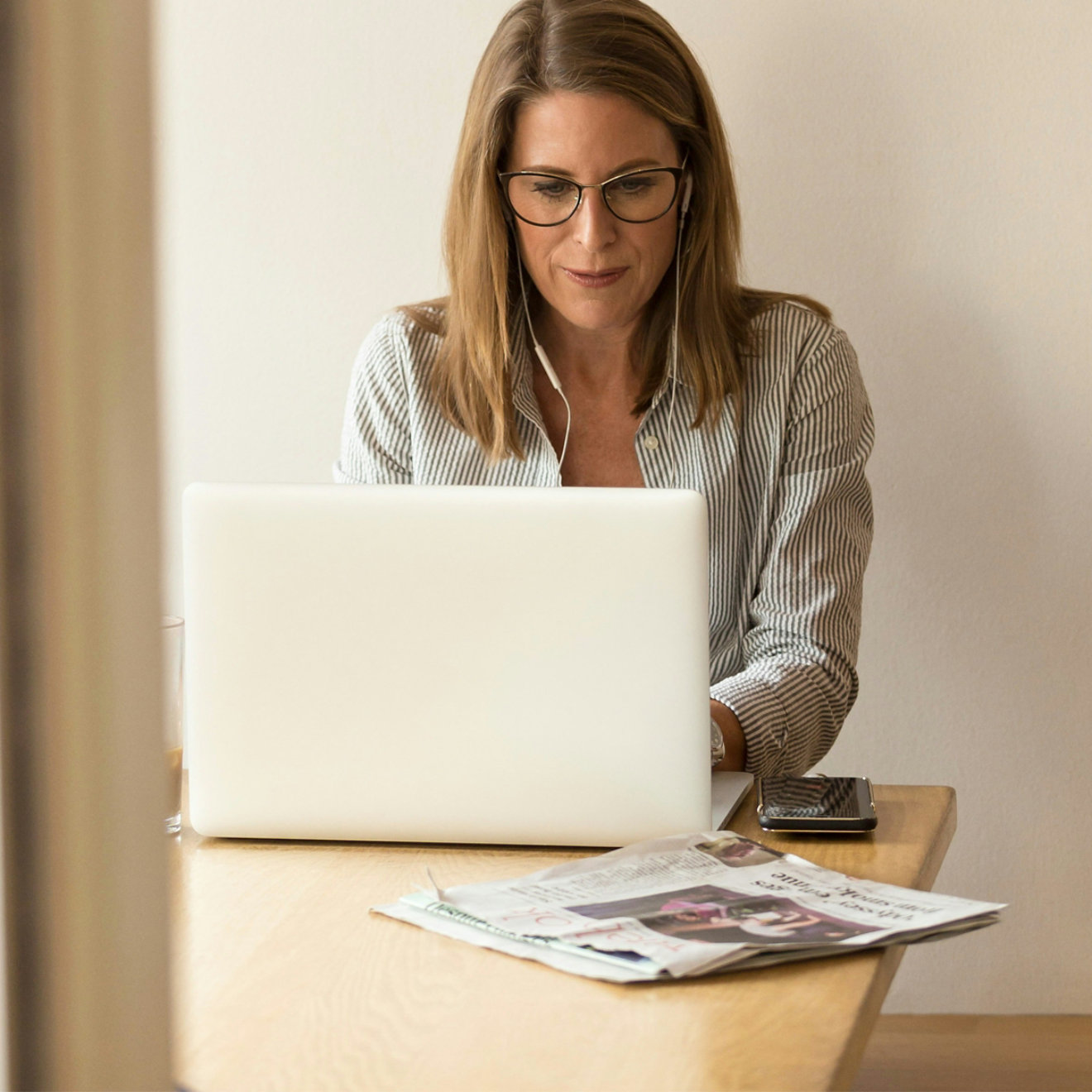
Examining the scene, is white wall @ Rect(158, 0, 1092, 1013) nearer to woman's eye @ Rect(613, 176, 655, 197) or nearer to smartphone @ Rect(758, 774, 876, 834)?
woman's eye @ Rect(613, 176, 655, 197)

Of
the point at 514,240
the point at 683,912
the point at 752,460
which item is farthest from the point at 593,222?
the point at 683,912

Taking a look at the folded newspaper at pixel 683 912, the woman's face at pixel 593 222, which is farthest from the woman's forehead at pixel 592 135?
the folded newspaper at pixel 683 912

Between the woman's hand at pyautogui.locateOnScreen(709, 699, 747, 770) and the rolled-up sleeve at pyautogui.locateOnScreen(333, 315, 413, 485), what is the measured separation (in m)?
0.60

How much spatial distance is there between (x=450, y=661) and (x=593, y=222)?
734 millimetres

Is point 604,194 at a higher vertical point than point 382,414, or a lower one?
higher

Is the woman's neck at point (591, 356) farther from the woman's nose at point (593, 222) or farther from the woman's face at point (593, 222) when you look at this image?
the woman's nose at point (593, 222)

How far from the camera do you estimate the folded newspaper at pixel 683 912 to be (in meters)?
0.73

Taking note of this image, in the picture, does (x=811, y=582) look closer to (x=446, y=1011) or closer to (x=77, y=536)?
(x=446, y=1011)

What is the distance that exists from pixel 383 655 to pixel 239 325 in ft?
3.76

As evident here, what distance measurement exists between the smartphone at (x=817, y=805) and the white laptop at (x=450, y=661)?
0.28 ft

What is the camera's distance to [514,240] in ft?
5.42

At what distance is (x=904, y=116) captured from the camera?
178 centimetres

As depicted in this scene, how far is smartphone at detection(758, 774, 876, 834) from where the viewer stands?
38.9 inches

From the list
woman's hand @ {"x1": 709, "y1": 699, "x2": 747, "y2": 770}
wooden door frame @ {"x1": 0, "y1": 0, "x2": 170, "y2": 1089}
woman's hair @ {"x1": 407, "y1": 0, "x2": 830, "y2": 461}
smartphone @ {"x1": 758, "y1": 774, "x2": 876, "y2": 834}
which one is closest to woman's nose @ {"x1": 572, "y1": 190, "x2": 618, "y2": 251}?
woman's hair @ {"x1": 407, "y1": 0, "x2": 830, "y2": 461}
